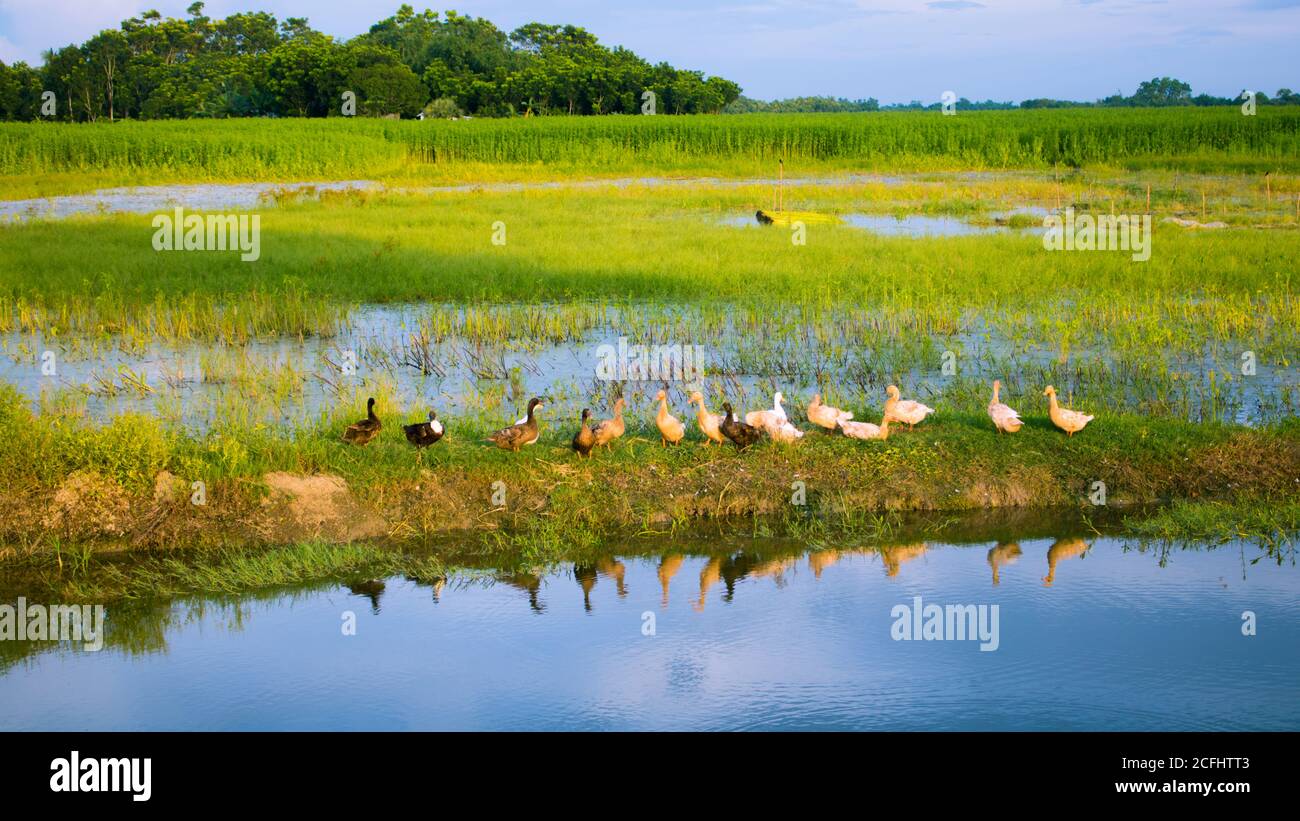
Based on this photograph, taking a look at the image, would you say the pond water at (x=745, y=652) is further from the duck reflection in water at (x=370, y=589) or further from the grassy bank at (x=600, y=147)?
the grassy bank at (x=600, y=147)

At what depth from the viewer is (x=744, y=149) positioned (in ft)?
139

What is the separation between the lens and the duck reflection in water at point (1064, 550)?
9.40m

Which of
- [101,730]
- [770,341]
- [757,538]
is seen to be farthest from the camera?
[770,341]

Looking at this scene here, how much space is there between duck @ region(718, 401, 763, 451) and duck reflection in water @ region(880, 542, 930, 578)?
1379 mm

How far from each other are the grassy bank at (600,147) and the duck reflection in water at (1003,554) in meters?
27.7

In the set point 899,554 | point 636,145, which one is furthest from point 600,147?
point 899,554

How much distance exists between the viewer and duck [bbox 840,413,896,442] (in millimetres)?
10391

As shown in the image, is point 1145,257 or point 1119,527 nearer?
point 1119,527

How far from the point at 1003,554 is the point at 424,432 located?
460 cm

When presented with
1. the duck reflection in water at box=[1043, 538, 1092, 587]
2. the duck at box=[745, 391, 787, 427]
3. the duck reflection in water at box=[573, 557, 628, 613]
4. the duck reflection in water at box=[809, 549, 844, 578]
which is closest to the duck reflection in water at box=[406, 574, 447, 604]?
the duck reflection in water at box=[573, 557, 628, 613]

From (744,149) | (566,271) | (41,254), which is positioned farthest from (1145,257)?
(744,149)

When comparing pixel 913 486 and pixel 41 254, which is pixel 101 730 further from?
pixel 41 254

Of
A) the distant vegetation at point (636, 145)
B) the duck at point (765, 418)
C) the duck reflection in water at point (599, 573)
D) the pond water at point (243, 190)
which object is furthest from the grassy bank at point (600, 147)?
the duck reflection in water at point (599, 573)

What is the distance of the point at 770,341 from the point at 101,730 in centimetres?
942
